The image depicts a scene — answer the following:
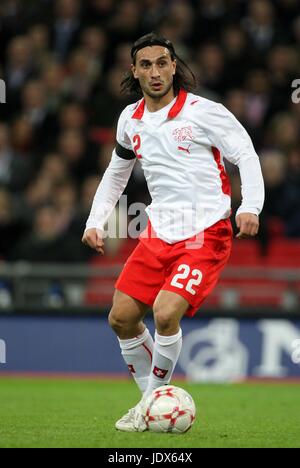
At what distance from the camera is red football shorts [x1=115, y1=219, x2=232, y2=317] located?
6289 millimetres

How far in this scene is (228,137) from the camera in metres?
6.40

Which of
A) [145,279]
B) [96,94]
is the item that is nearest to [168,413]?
[145,279]

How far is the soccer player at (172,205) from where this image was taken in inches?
249

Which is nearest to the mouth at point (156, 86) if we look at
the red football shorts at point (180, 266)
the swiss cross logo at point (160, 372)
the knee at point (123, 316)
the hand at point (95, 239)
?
the red football shorts at point (180, 266)

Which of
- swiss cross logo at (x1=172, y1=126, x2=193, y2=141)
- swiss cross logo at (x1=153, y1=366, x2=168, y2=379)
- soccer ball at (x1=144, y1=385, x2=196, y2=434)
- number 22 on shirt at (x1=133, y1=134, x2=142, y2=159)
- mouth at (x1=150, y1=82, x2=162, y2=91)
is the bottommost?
soccer ball at (x1=144, y1=385, x2=196, y2=434)

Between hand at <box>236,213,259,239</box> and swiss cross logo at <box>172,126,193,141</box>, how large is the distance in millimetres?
650

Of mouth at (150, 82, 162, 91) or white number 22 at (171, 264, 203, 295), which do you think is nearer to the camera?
white number 22 at (171, 264, 203, 295)

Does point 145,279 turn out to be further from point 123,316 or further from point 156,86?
point 156,86

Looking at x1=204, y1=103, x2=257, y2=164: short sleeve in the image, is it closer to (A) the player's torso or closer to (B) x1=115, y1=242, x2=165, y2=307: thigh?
(A) the player's torso

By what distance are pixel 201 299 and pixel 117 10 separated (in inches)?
364

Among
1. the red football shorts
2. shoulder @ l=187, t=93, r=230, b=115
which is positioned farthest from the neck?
the red football shorts

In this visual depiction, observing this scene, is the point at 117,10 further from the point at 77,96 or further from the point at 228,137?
the point at 228,137

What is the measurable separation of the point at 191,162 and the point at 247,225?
65 cm

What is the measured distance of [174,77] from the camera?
6812mm
